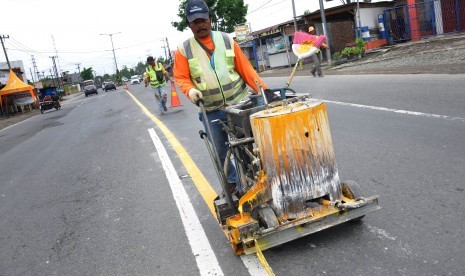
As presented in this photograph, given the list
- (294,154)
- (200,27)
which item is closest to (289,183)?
(294,154)

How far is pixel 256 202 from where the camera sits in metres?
3.15

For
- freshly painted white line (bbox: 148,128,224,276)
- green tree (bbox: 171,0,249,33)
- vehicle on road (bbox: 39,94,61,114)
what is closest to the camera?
freshly painted white line (bbox: 148,128,224,276)

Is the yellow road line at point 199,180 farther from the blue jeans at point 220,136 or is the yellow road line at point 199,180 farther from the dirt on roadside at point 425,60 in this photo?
the dirt on roadside at point 425,60

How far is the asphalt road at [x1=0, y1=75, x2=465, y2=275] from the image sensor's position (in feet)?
10.0

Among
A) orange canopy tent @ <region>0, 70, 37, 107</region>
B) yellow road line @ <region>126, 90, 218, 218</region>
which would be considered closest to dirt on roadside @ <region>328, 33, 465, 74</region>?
yellow road line @ <region>126, 90, 218, 218</region>

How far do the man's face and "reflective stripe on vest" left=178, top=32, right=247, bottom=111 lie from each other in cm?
9

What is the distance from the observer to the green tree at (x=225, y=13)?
154 ft

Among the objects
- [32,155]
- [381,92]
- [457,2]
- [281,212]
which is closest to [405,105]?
[381,92]

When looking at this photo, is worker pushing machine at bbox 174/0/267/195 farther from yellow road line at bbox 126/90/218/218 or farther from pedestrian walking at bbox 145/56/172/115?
pedestrian walking at bbox 145/56/172/115

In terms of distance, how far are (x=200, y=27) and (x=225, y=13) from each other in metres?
45.9

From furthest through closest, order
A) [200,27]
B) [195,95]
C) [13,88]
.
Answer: [13,88] < [200,27] < [195,95]

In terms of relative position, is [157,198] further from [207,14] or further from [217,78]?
[207,14]

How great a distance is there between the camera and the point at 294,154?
3047mm

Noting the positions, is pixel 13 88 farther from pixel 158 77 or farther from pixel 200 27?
pixel 200 27
